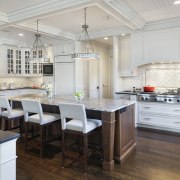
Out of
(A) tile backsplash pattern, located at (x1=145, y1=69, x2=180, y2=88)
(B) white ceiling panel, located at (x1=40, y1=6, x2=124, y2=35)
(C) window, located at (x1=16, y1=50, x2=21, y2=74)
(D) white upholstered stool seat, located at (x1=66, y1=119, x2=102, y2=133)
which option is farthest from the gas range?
(C) window, located at (x1=16, y1=50, x2=21, y2=74)

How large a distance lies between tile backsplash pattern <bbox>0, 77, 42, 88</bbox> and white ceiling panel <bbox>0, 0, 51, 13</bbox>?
405cm

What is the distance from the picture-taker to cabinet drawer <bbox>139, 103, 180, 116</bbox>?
4406mm

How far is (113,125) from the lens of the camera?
2.85 m

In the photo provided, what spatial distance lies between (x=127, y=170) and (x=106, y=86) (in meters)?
4.89

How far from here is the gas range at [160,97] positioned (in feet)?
14.3

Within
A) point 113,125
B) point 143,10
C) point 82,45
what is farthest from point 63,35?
point 113,125

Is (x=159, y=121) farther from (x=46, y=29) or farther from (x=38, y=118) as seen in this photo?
(x=46, y=29)

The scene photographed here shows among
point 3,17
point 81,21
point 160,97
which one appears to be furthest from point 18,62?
point 160,97

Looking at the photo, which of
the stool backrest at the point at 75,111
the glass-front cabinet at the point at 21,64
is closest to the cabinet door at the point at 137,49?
the stool backrest at the point at 75,111

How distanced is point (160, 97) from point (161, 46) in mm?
1285

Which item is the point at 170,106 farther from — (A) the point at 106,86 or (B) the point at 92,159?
(A) the point at 106,86

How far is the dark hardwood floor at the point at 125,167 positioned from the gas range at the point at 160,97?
1119mm

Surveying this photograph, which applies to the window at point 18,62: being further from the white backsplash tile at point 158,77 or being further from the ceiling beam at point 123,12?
the ceiling beam at point 123,12

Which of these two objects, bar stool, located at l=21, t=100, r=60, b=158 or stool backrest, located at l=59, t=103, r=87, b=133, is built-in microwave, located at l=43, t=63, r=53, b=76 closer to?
bar stool, located at l=21, t=100, r=60, b=158
